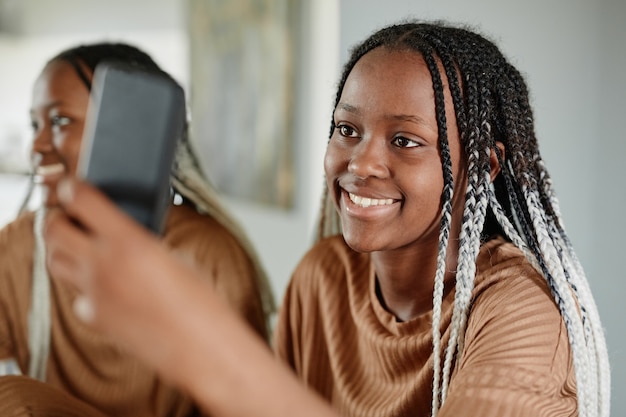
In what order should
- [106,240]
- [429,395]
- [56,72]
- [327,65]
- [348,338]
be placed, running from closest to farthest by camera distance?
[106,240] → [429,395] → [348,338] → [56,72] → [327,65]

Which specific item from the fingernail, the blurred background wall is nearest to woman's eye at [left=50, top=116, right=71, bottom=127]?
the blurred background wall

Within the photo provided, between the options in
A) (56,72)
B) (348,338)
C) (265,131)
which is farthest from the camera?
(265,131)

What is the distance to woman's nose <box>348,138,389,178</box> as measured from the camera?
105cm

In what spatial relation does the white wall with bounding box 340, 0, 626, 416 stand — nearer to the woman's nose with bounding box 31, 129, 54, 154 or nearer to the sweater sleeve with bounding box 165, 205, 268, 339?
the sweater sleeve with bounding box 165, 205, 268, 339

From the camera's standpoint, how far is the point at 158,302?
56cm

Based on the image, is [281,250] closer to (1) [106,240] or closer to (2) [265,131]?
(2) [265,131]

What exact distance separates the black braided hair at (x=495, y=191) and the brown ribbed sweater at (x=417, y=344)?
2 centimetres

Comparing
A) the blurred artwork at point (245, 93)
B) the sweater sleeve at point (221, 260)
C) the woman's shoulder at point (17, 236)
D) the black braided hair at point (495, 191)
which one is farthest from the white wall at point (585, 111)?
the blurred artwork at point (245, 93)

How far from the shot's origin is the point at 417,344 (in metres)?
1.10

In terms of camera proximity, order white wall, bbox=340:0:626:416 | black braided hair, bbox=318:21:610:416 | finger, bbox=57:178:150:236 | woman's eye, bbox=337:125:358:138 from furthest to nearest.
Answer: white wall, bbox=340:0:626:416 → woman's eye, bbox=337:125:358:138 → black braided hair, bbox=318:21:610:416 → finger, bbox=57:178:150:236

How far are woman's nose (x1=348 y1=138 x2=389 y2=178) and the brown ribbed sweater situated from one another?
20 centimetres

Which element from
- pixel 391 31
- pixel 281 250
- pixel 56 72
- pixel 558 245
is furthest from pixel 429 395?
pixel 281 250

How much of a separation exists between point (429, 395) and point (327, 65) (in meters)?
1.35

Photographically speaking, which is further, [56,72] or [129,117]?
[56,72]
